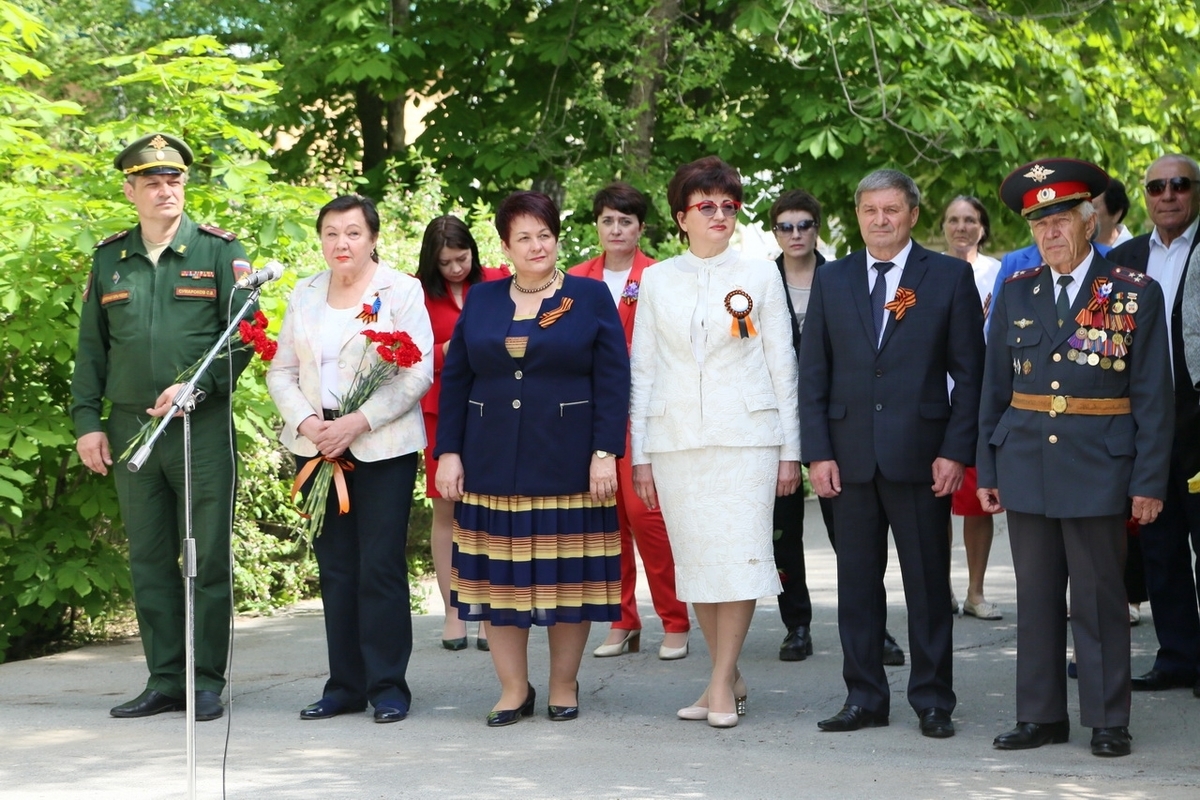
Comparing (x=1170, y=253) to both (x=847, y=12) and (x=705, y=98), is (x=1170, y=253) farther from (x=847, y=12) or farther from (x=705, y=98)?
(x=705, y=98)

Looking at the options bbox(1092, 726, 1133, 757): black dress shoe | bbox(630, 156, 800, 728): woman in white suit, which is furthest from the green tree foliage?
bbox(1092, 726, 1133, 757): black dress shoe

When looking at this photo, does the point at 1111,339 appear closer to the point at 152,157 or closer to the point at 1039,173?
the point at 1039,173

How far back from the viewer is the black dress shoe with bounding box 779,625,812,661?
23.5 ft

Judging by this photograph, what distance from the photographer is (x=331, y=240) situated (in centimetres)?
599

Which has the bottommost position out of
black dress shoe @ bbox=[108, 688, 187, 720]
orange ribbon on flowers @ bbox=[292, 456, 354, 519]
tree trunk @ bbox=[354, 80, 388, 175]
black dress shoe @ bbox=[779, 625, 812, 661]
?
black dress shoe @ bbox=[108, 688, 187, 720]

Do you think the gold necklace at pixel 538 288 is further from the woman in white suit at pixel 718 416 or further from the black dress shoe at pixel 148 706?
the black dress shoe at pixel 148 706

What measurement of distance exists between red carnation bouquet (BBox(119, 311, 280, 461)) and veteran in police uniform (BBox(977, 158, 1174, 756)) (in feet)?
8.74

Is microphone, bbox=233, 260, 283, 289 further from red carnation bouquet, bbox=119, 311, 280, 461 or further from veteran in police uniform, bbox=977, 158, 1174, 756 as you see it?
veteran in police uniform, bbox=977, 158, 1174, 756

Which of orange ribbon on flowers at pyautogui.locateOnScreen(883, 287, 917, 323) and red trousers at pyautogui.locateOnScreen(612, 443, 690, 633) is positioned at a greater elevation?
orange ribbon on flowers at pyautogui.locateOnScreen(883, 287, 917, 323)

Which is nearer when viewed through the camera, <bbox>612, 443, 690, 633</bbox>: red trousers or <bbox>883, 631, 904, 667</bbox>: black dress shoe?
<bbox>883, 631, 904, 667</bbox>: black dress shoe

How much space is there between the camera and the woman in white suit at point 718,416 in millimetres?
5793

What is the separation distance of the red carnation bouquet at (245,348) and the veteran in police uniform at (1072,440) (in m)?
2.66

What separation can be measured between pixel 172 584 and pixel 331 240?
160cm

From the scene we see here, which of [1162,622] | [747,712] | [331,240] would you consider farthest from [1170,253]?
[331,240]
